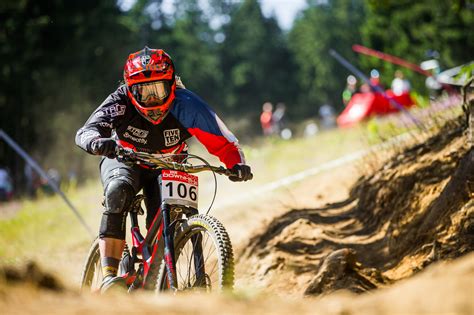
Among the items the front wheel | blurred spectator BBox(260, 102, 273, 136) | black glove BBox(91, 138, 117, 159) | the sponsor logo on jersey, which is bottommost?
the front wheel

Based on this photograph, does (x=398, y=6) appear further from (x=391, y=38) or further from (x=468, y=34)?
(x=468, y=34)

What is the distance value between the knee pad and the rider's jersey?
0.36 meters

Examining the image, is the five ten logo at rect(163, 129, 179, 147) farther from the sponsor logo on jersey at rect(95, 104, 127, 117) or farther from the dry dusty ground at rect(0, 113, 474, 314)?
the dry dusty ground at rect(0, 113, 474, 314)

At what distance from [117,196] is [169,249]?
61cm

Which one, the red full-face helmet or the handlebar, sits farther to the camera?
the red full-face helmet

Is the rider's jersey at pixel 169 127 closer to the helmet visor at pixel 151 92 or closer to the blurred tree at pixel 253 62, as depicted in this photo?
the helmet visor at pixel 151 92

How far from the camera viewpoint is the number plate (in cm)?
514

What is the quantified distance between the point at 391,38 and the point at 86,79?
19.4m

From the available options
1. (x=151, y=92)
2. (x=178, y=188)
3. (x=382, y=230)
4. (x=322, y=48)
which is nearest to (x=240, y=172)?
(x=178, y=188)

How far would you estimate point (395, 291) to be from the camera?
2.73m

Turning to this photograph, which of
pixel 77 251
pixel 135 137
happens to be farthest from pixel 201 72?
pixel 135 137

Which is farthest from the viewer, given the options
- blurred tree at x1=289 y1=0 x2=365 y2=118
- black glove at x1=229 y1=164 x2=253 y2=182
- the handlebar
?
blurred tree at x1=289 y1=0 x2=365 y2=118

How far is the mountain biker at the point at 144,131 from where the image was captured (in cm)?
539

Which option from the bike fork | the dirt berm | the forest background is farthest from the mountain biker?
the forest background
